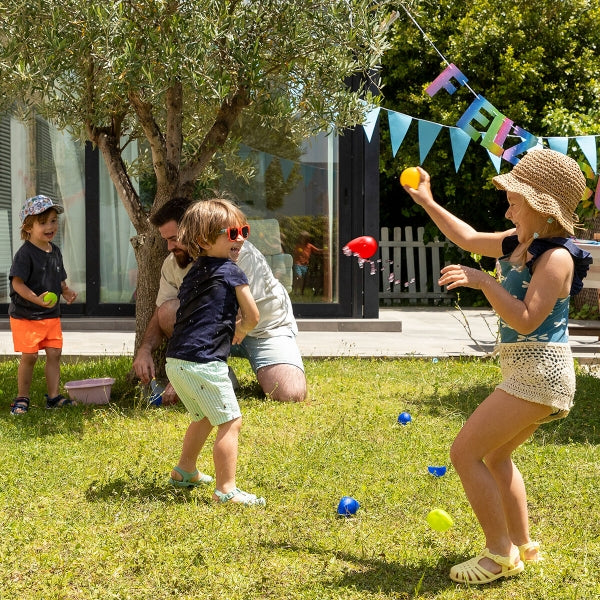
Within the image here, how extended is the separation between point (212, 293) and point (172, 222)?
2.02 meters

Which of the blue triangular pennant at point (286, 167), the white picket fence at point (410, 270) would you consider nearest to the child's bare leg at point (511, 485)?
the blue triangular pennant at point (286, 167)

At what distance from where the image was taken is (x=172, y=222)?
19.5 ft

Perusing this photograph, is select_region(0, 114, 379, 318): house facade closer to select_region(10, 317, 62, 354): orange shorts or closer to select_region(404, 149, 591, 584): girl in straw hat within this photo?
select_region(10, 317, 62, 354): orange shorts

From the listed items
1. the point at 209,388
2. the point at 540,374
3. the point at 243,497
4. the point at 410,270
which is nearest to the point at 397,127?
the point at 209,388

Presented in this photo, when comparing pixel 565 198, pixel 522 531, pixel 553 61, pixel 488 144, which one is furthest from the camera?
pixel 553 61

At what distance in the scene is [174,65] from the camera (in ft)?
16.6

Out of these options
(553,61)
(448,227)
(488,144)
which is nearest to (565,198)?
(448,227)

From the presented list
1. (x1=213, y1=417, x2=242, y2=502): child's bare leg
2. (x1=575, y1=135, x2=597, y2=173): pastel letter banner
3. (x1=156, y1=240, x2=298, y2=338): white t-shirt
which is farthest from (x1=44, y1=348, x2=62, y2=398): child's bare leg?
(x1=575, y1=135, x2=597, y2=173): pastel letter banner

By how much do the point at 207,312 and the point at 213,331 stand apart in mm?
92

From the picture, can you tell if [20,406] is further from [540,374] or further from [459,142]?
[459,142]

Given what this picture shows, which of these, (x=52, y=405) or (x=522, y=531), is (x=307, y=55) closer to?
(x=52, y=405)

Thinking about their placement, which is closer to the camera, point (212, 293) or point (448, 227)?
point (448, 227)

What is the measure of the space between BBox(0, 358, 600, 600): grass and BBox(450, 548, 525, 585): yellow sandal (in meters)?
0.04

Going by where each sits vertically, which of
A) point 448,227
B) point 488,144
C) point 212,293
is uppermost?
point 488,144
